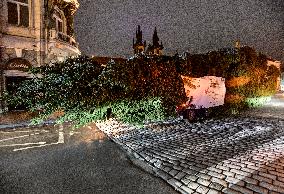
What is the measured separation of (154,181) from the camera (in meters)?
5.60

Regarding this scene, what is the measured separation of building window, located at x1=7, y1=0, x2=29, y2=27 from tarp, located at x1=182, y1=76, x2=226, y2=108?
46.4 feet

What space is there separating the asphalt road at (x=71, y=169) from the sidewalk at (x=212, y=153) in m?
0.51

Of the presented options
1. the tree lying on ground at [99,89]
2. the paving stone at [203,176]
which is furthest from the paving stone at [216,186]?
the tree lying on ground at [99,89]

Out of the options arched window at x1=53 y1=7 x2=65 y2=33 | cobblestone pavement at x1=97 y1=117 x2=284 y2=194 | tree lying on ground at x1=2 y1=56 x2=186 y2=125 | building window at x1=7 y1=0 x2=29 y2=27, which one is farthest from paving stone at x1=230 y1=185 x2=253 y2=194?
arched window at x1=53 y1=7 x2=65 y2=33

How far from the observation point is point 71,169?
21.2 ft

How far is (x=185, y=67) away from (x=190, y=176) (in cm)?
517

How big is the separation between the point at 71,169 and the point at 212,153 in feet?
13.1

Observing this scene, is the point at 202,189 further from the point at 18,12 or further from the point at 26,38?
the point at 18,12

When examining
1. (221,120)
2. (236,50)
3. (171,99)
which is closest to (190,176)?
(171,99)

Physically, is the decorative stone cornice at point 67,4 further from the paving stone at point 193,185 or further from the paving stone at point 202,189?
the paving stone at point 202,189

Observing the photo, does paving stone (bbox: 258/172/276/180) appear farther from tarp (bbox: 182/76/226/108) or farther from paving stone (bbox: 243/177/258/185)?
tarp (bbox: 182/76/226/108)

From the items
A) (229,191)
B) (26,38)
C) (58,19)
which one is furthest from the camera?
(58,19)

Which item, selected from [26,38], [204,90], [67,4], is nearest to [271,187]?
[204,90]

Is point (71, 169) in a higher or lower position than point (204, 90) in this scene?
lower
